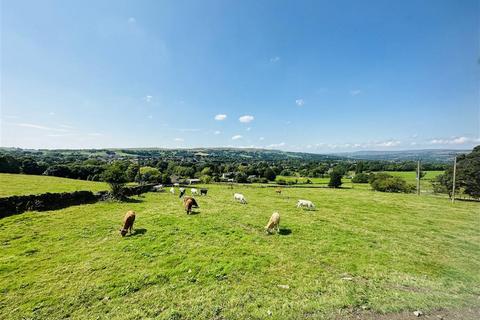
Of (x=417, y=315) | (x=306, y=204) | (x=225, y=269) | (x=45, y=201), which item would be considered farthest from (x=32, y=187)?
(x=417, y=315)

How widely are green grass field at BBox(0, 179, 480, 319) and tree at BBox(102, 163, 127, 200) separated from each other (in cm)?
803

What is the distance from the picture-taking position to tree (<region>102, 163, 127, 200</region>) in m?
22.7

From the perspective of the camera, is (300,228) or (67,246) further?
(300,228)

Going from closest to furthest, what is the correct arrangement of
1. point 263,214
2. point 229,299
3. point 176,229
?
1. point 229,299
2. point 176,229
3. point 263,214

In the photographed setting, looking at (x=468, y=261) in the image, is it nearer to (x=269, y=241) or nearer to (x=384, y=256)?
(x=384, y=256)

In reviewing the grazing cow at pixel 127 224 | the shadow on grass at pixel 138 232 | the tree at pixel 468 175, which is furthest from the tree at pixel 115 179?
the tree at pixel 468 175

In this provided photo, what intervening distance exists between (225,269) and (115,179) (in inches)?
792

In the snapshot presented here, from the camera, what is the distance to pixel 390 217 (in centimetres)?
1842

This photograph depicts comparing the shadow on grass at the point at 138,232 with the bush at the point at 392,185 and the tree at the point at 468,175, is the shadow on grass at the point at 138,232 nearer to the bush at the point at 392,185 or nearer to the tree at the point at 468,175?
the tree at the point at 468,175

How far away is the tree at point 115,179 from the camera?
22672mm

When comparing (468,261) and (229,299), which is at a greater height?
(229,299)

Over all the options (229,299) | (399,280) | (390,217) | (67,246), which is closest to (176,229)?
(67,246)

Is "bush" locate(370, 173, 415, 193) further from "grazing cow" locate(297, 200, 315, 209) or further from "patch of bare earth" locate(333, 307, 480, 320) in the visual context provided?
"patch of bare earth" locate(333, 307, 480, 320)

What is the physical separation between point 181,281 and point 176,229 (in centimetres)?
592
